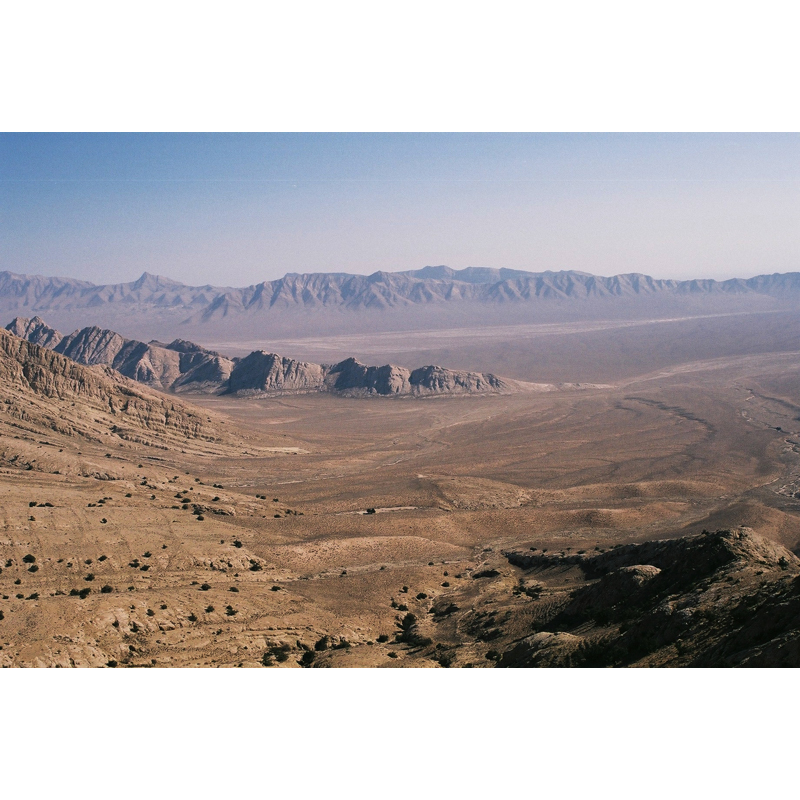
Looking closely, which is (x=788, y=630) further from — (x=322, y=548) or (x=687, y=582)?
(x=322, y=548)

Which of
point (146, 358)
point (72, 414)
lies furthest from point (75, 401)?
point (146, 358)

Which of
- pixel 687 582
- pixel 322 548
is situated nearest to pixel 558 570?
pixel 687 582

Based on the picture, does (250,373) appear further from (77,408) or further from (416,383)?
(77,408)

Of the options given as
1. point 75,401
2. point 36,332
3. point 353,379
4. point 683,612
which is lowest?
point 683,612

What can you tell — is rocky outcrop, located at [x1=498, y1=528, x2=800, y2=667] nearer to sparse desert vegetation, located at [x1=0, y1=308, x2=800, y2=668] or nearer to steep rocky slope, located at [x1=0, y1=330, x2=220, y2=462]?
sparse desert vegetation, located at [x1=0, y1=308, x2=800, y2=668]

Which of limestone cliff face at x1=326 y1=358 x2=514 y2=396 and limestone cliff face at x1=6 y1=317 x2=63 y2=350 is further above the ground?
limestone cliff face at x1=6 y1=317 x2=63 y2=350

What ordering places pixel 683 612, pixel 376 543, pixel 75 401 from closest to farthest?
1. pixel 683 612
2. pixel 376 543
3. pixel 75 401

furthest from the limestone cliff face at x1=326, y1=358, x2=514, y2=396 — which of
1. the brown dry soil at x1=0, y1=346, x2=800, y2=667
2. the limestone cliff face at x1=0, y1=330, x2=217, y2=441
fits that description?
the limestone cliff face at x1=0, y1=330, x2=217, y2=441
